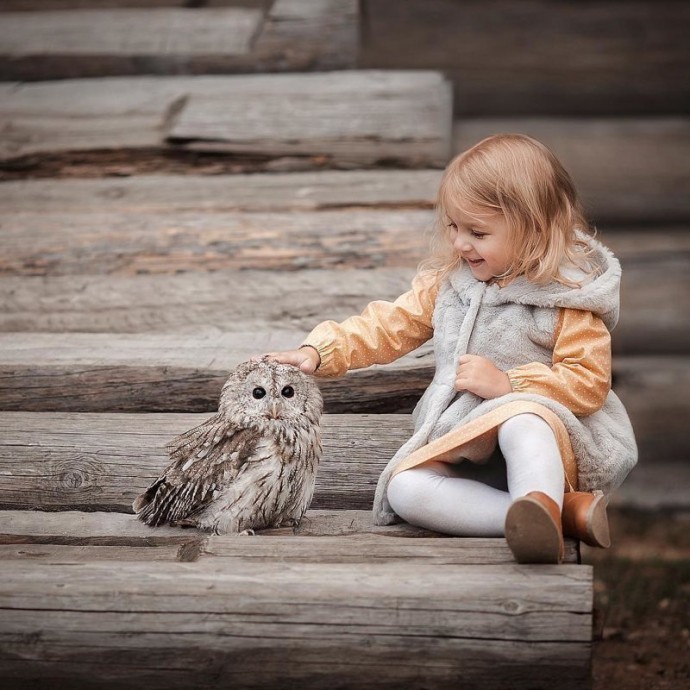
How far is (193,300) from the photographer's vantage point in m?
3.12

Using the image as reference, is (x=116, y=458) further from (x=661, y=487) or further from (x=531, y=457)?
(x=661, y=487)

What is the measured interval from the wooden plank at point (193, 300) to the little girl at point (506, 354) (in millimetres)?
716

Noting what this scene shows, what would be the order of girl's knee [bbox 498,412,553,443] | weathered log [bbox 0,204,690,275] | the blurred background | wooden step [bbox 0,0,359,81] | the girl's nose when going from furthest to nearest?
1. wooden step [bbox 0,0,359,81]
2. weathered log [bbox 0,204,690,275]
3. the blurred background
4. the girl's nose
5. girl's knee [bbox 498,412,553,443]

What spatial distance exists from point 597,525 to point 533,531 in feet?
0.71

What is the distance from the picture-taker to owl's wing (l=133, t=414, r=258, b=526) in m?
2.03

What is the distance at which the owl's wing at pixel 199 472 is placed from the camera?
2029 millimetres

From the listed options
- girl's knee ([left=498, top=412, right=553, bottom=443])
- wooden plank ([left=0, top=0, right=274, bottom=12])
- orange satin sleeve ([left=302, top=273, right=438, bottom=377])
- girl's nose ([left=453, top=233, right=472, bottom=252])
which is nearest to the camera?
girl's knee ([left=498, top=412, right=553, bottom=443])

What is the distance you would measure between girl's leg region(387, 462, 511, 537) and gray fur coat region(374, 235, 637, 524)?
0.06 metres

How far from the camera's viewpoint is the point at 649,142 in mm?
4652

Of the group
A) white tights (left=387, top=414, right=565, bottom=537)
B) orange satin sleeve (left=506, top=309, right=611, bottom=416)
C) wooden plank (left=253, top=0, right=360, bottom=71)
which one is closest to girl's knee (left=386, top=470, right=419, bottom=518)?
white tights (left=387, top=414, right=565, bottom=537)

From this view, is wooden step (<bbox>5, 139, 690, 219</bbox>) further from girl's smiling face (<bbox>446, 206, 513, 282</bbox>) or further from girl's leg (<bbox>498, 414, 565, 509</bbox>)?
girl's leg (<bbox>498, 414, 565, 509</bbox>)

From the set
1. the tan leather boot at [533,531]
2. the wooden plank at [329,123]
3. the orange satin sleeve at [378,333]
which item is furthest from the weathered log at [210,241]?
the tan leather boot at [533,531]

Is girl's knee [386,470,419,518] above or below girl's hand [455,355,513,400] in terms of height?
below

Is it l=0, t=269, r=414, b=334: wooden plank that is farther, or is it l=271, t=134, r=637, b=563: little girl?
l=0, t=269, r=414, b=334: wooden plank
